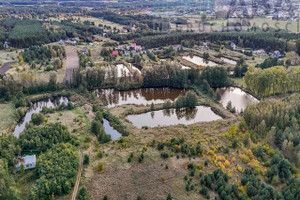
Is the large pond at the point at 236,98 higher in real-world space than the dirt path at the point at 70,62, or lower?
lower

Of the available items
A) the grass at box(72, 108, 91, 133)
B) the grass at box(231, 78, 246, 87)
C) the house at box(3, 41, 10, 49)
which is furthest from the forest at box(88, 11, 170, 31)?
the grass at box(72, 108, 91, 133)

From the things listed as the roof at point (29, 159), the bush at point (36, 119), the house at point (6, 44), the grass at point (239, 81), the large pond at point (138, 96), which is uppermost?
the house at point (6, 44)

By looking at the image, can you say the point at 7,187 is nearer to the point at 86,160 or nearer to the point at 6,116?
the point at 86,160

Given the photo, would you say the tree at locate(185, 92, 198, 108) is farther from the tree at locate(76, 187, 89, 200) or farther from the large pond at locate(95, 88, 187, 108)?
the tree at locate(76, 187, 89, 200)

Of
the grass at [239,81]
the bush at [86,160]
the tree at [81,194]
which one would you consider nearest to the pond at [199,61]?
the grass at [239,81]

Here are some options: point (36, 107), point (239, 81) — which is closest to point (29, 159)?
point (36, 107)

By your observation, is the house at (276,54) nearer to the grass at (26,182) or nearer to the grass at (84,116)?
the grass at (84,116)
